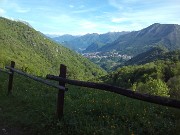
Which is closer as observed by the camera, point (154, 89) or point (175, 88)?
point (175, 88)

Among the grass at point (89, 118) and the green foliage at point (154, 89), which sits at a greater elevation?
the grass at point (89, 118)

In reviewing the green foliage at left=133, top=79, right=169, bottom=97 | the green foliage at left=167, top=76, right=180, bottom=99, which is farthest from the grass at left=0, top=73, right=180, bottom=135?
the green foliage at left=133, top=79, right=169, bottom=97

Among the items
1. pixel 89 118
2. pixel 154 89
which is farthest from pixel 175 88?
pixel 89 118

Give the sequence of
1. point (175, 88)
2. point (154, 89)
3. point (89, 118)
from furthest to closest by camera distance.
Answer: point (154, 89)
point (175, 88)
point (89, 118)

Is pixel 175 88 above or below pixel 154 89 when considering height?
above

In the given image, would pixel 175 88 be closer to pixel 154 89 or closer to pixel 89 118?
pixel 154 89

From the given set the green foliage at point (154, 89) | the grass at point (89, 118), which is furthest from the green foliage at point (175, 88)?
the grass at point (89, 118)

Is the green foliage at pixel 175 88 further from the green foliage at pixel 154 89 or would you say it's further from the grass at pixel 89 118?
the grass at pixel 89 118

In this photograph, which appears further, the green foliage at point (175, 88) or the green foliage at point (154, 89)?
the green foliage at point (154, 89)

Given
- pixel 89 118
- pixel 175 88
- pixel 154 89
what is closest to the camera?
pixel 89 118

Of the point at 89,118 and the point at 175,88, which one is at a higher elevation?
the point at 89,118

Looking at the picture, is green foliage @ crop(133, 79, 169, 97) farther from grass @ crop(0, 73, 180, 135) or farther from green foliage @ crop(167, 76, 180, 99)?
grass @ crop(0, 73, 180, 135)

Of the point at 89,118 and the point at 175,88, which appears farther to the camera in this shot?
the point at 175,88

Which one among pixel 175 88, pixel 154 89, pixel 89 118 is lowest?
pixel 154 89
